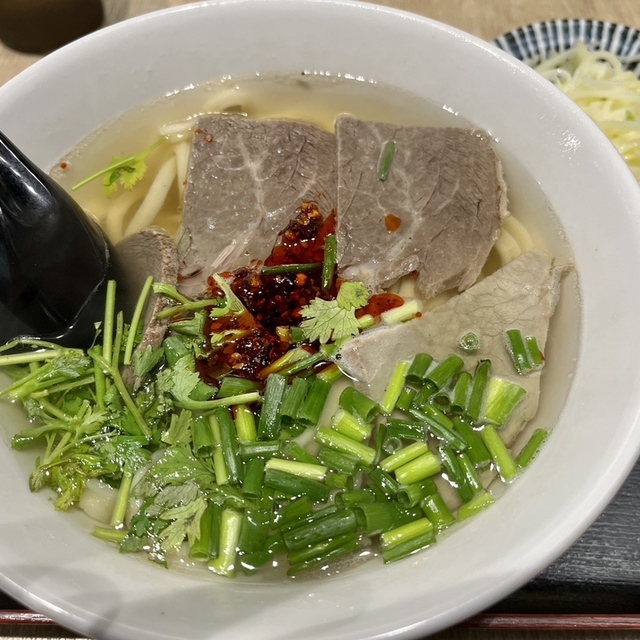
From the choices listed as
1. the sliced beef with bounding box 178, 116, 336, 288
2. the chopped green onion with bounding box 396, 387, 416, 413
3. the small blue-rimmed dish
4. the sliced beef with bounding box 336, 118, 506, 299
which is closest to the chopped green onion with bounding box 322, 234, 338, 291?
the sliced beef with bounding box 336, 118, 506, 299

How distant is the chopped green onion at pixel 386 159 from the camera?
5.57ft

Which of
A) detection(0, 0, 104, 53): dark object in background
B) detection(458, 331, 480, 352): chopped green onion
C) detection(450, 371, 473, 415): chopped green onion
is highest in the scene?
detection(0, 0, 104, 53): dark object in background

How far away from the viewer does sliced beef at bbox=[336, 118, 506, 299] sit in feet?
5.32

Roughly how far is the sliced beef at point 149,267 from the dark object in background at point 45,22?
1.43 meters

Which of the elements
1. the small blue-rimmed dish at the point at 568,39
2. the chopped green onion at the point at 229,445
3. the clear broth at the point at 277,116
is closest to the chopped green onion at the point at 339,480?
the chopped green onion at the point at 229,445

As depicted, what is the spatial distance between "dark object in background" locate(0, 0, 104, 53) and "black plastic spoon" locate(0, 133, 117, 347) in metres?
1.47

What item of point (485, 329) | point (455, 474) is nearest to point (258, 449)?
point (455, 474)

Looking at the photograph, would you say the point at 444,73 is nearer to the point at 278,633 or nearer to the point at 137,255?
the point at 137,255

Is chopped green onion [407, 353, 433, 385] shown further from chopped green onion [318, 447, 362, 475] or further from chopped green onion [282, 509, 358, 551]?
chopped green onion [282, 509, 358, 551]

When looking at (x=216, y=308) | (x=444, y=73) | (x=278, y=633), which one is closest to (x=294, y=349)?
(x=216, y=308)

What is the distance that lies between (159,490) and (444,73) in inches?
57.0

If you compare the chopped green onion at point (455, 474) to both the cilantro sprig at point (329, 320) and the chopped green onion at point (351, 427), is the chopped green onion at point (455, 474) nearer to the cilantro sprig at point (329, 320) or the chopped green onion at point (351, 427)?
the chopped green onion at point (351, 427)

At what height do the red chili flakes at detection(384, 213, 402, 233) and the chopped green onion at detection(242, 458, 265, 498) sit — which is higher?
the red chili flakes at detection(384, 213, 402, 233)

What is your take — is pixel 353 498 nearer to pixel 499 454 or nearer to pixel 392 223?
pixel 499 454
